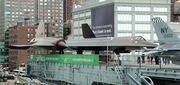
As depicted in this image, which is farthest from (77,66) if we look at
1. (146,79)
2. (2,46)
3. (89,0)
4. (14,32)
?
(2,46)

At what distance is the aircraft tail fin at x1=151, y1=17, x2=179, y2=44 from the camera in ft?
124

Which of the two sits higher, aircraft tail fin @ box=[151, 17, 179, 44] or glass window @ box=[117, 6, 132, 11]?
glass window @ box=[117, 6, 132, 11]

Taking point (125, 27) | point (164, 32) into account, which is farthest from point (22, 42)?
point (164, 32)

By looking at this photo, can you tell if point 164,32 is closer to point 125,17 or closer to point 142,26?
point 125,17

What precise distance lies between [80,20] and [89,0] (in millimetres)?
7836

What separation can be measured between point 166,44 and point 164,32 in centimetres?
190

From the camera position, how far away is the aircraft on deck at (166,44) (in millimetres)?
34078

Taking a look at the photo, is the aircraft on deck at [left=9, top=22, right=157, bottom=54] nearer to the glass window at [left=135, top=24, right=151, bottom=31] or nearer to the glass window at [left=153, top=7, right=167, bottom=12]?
the glass window at [left=135, top=24, right=151, bottom=31]

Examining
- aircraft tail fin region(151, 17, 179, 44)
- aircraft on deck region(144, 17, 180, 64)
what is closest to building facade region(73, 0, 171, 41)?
aircraft tail fin region(151, 17, 179, 44)

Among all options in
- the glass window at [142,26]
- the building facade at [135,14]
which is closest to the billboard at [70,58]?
the building facade at [135,14]

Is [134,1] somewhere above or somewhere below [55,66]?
above

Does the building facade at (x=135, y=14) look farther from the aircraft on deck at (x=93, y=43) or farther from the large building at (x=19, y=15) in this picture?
the large building at (x=19, y=15)

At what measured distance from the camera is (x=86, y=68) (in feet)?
120

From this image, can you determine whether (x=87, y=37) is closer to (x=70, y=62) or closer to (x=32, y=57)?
(x=32, y=57)
